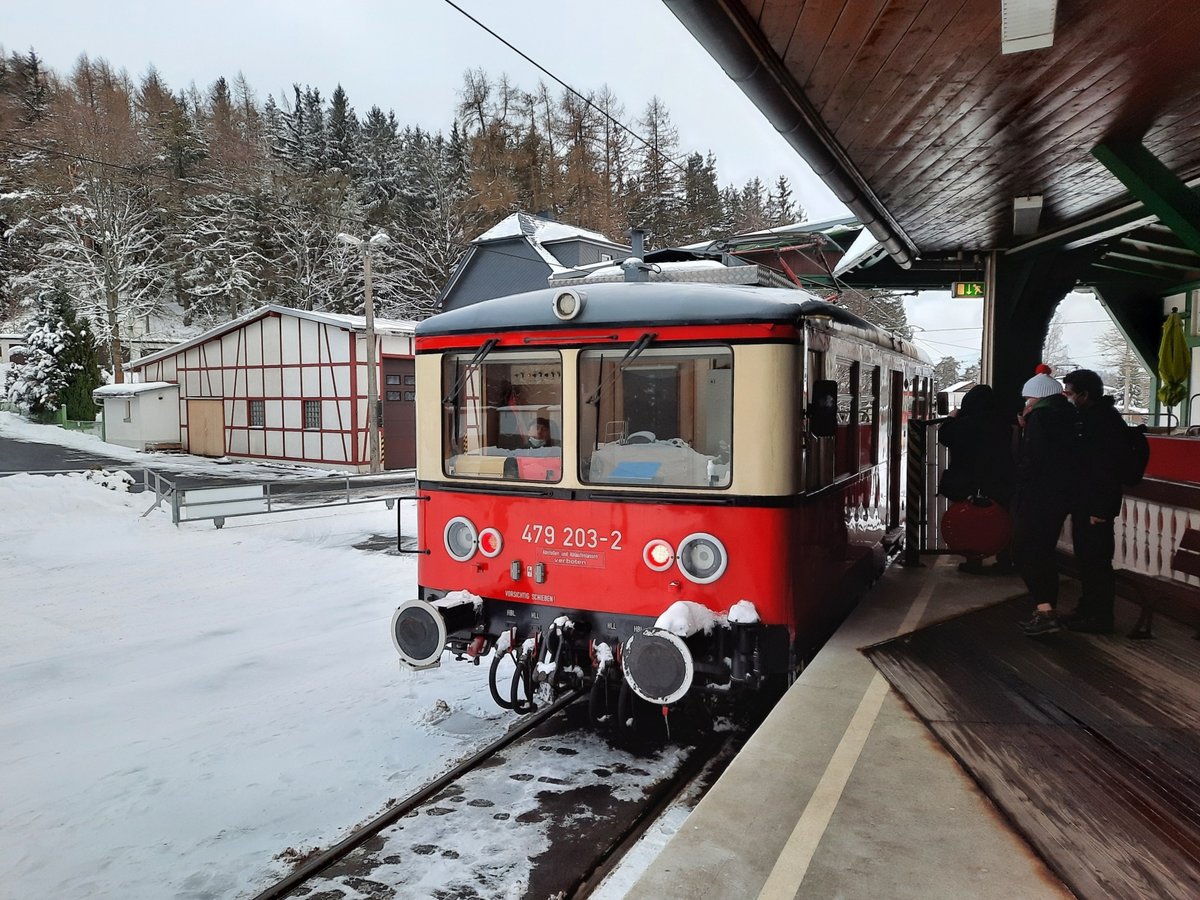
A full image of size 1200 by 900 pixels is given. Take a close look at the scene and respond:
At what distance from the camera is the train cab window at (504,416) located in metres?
5.22

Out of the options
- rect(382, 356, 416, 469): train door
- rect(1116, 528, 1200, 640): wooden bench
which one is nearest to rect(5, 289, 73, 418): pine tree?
rect(382, 356, 416, 469): train door

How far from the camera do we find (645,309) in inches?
191

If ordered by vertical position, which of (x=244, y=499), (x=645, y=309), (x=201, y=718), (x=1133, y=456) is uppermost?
(x=645, y=309)

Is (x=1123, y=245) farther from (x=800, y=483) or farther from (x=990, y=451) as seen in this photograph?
(x=800, y=483)

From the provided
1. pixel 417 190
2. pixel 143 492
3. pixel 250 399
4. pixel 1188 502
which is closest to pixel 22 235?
pixel 417 190

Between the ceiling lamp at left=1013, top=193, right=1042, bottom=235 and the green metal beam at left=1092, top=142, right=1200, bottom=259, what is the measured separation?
130 centimetres

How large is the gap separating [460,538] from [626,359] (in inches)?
67.4

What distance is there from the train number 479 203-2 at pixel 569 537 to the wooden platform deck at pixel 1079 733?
1.80 m

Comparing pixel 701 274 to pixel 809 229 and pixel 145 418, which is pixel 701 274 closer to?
pixel 809 229

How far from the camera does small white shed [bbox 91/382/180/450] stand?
33.7 metres

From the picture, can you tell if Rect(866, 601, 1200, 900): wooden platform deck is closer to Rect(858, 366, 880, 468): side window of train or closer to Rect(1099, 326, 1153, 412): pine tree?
Rect(858, 366, 880, 468): side window of train

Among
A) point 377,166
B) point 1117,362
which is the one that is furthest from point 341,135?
point 1117,362

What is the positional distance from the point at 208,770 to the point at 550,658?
2403mm

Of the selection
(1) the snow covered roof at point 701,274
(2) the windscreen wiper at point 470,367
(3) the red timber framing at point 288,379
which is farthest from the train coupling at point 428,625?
(3) the red timber framing at point 288,379
